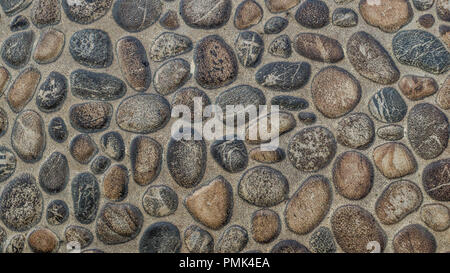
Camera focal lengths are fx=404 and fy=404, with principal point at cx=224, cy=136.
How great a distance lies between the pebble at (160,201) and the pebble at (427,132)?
886mm

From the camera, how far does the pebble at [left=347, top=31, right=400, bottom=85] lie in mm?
1463

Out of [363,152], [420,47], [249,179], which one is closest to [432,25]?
[420,47]

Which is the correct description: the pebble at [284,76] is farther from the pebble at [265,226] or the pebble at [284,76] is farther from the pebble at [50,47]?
the pebble at [50,47]

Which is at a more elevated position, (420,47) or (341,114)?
(420,47)

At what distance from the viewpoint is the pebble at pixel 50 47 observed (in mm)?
1506

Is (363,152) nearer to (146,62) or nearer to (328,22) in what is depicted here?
(328,22)

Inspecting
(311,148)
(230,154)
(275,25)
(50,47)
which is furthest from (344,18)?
(50,47)

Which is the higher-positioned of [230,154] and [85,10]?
[85,10]

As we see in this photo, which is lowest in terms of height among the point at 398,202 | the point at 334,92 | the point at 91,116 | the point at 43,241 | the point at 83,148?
the point at 43,241

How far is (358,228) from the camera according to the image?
145 centimetres

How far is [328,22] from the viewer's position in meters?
1.49

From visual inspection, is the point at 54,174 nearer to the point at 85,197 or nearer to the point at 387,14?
the point at 85,197

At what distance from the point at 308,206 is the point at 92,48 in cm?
98

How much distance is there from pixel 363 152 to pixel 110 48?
1003mm
